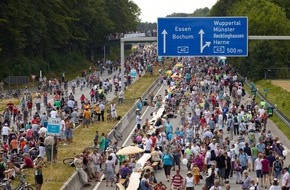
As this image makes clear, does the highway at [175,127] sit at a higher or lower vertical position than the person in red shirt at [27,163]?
lower

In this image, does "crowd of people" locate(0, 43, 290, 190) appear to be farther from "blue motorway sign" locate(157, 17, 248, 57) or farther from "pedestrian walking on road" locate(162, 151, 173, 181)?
"blue motorway sign" locate(157, 17, 248, 57)

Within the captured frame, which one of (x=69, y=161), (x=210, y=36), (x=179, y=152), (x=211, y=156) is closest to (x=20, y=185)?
(x=69, y=161)

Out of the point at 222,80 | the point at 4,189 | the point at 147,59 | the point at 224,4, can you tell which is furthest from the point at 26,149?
the point at 224,4

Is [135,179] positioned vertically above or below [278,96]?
above

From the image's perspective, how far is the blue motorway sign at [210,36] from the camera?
4009 cm

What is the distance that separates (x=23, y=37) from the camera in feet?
271

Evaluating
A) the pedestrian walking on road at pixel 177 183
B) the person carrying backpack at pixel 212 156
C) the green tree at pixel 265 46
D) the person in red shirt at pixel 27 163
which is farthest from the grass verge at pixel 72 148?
the green tree at pixel 265 46

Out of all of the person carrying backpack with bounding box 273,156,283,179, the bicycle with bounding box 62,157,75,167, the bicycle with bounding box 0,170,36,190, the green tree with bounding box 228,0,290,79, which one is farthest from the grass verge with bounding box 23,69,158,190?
the green tree with bounding box 228,0,290,79

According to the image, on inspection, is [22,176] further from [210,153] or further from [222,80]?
[222,80]

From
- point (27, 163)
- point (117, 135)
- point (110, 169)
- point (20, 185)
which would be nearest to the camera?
point (20, 185)

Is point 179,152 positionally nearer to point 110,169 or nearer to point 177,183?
point 110,169

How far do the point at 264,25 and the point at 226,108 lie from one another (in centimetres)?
4153

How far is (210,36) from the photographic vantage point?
132ft

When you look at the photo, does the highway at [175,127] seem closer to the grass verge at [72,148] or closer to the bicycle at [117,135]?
the bicycle at [117,135]
